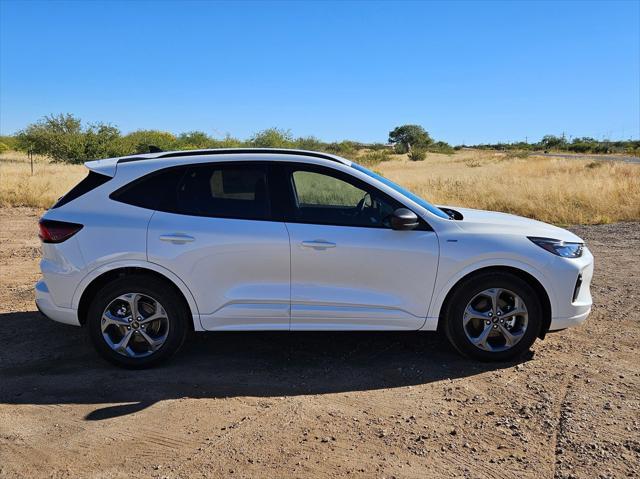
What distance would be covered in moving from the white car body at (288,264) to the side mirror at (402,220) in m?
0.09

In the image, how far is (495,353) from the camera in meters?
4.55

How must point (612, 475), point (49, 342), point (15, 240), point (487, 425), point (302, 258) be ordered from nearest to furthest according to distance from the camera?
point (612, 475), point (487, 425), point (302, 258), point (49, 342), point (15, 240)

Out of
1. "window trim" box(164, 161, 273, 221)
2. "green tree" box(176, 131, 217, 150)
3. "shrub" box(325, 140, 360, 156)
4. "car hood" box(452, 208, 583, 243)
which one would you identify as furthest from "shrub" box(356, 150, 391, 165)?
"window trim" box(164, 161, 273, 221)

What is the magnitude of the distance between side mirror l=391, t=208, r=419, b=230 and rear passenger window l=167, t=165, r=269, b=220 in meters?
1.00

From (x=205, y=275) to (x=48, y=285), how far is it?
130 cm

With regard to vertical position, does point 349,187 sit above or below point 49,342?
above

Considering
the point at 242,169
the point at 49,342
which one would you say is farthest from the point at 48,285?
the point at 242,169

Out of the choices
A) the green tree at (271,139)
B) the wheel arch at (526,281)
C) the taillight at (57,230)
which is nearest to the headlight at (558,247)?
the wheel arch at (526,281)

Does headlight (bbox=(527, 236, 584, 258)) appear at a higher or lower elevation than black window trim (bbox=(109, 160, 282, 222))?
lower

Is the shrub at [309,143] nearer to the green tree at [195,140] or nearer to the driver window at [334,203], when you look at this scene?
the green tree at [195,140]

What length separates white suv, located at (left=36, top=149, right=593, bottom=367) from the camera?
14.2 feet

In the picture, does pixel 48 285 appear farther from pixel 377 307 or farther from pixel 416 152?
pixel 416 152

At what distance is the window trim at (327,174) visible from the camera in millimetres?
4418

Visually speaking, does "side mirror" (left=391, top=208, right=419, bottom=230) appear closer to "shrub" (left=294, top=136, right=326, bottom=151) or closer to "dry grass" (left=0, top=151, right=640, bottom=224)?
"dry grass" (left=0, top=151, right=640, bottom=224)
